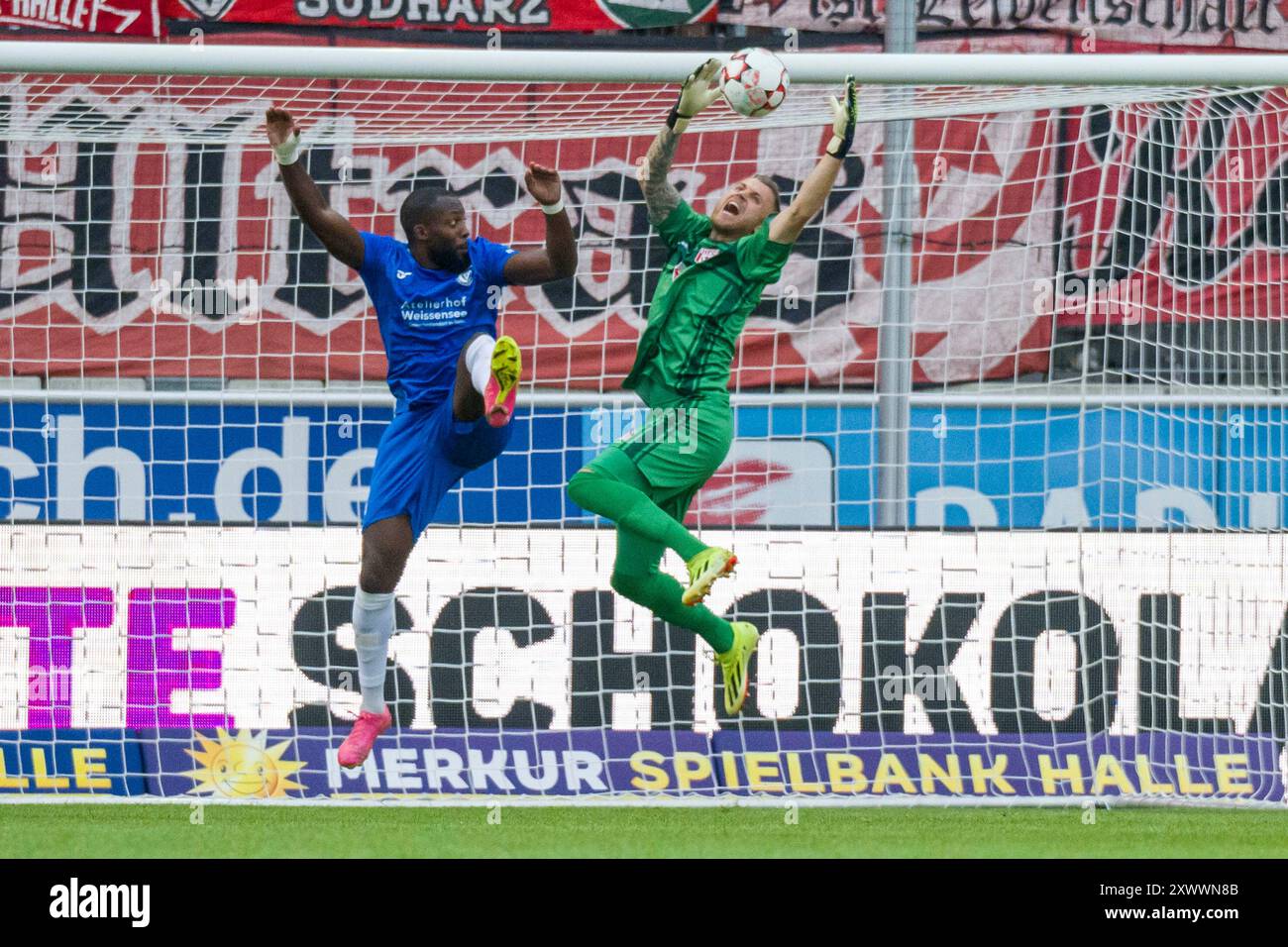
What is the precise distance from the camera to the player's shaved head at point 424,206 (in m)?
6.92

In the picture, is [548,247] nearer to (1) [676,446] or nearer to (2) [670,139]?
(2) [670,139]

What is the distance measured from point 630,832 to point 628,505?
1732 mm

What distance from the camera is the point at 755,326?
35.8 ft

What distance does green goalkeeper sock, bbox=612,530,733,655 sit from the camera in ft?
22.1

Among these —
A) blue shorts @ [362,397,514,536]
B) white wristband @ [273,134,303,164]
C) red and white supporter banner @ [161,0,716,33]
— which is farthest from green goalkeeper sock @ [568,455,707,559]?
red and white supporter banner @ [161,0,716,33]

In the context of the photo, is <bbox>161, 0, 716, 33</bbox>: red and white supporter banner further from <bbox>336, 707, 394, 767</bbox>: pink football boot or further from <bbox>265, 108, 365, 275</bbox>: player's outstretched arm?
<bbox>336, 707, 394, 767</bbox>: pink football boot


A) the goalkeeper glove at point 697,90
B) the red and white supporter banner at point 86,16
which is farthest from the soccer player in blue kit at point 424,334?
the red and white supporter banner at point 86,16

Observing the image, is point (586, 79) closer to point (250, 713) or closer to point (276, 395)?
point (276, 395)

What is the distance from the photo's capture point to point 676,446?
6699 millimetres

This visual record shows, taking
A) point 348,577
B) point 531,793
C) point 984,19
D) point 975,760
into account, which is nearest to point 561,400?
point 348,577

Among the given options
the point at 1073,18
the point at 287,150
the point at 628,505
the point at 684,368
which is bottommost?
the point at 628,505

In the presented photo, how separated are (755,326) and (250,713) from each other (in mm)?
3974

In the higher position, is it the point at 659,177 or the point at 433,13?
the point at 433,13

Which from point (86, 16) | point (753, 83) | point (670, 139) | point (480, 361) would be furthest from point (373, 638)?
point (86, 16)
